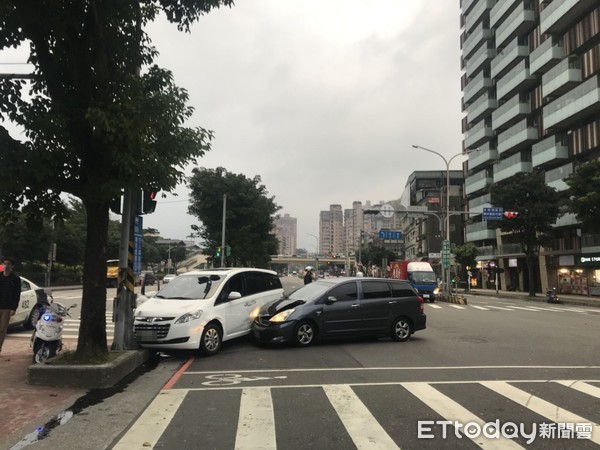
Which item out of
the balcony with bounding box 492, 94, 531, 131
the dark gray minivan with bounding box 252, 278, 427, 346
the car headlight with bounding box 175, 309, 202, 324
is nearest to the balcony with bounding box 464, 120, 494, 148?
the balcony with bounding box 492, 94, 531, 131

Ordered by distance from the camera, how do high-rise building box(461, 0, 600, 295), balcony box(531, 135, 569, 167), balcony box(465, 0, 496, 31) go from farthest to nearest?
balcony box(465, 0, 496, 31) < balcony box(531, 135, 569, 167) < high-rise building box(461, 0, 600, 295)

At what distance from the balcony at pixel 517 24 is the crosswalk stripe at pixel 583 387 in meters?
50.9

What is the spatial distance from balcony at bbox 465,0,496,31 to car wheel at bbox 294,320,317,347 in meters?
60.9

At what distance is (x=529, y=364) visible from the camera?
9.23m

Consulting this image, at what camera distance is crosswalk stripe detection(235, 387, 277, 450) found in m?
4.88

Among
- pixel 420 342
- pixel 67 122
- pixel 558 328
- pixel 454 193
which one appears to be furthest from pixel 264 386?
pixel 454 193

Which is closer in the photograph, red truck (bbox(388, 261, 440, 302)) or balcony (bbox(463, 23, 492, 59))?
red truck (bbox(388, 261, 440, 302))

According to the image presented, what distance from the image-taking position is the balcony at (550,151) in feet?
142

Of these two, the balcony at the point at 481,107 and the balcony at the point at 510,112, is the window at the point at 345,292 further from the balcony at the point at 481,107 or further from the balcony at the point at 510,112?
the balcony at the point at 481,107

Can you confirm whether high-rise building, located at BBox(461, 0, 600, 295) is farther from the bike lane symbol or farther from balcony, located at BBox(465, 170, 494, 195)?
the bike lane symbol

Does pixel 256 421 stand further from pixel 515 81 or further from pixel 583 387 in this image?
pixel 515 81

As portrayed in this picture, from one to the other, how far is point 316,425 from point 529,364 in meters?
5.64

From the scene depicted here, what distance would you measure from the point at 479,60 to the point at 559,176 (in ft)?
82.3

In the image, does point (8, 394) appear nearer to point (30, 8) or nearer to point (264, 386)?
point (264, 386)
